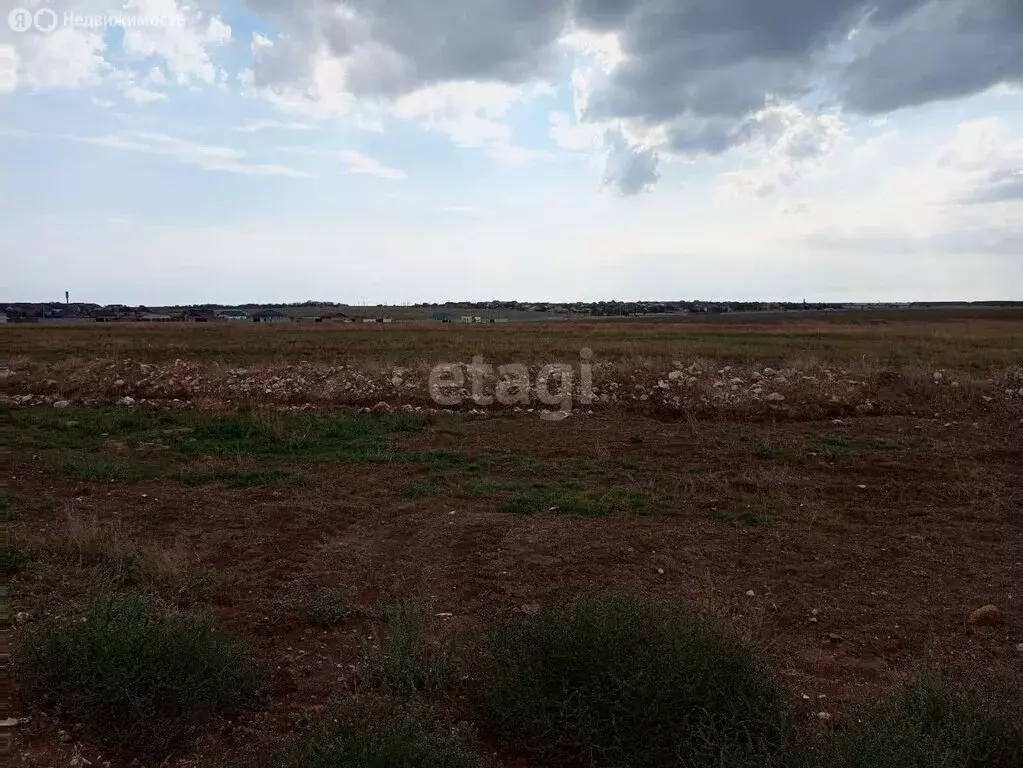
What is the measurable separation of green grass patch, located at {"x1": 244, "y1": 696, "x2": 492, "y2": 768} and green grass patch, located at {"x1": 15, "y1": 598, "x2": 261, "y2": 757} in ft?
1.86

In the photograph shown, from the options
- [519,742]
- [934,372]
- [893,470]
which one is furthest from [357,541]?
[934,372]

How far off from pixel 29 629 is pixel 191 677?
1.42m

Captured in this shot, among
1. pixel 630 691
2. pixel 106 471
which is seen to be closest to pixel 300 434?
pixel 106 471

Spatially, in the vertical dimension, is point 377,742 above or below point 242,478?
above

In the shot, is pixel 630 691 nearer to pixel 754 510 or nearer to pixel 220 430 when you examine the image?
pixel 754 510

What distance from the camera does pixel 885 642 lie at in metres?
4.84

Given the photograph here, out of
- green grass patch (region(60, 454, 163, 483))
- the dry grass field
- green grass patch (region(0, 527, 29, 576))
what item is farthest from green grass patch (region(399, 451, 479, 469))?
green grass patch (region(0, 527, 29, 576))

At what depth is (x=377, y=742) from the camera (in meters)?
3.00

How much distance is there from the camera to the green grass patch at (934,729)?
9.55ft

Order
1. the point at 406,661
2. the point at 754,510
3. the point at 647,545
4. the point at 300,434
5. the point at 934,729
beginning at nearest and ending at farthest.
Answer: the point at 934,729 < the point at 406,661 < the point at 647,545 < the point at 754,510 < the point at 300,434

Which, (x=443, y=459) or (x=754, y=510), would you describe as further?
(x=443, y=459)

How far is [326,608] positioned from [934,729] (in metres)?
3.49

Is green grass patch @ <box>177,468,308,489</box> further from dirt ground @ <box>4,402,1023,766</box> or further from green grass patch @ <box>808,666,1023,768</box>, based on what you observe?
green grass patch @ <box>808,666,1023,768</box>

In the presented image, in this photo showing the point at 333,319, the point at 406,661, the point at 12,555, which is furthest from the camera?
the point at 333,319
